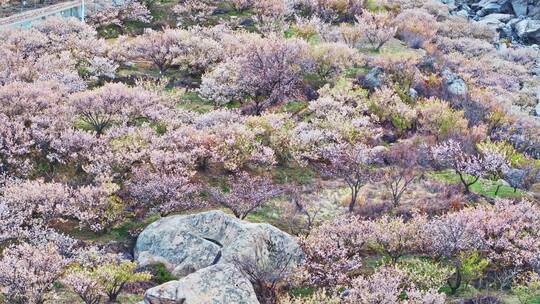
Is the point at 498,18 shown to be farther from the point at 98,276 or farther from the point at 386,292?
the point at 98,276

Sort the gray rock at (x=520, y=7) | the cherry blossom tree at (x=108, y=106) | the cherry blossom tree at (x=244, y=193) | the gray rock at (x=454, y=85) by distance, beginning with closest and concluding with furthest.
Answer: the cherry blossom tree at (x=244, y=193)
the cherry blossom tree at (x=108, y=106)
the gray rock at (x=454, y=85)
the gray rock at (x=520, y=7)

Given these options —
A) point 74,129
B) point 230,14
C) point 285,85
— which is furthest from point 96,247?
point 230,14

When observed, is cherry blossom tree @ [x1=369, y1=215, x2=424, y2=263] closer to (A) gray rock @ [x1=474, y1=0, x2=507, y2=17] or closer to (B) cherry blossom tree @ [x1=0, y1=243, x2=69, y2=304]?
(B) cherry blossom tree @ [x1=0, y1=243, x2=69, y2=304]

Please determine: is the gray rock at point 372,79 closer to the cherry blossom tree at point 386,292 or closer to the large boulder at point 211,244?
the large boulder at point 211,244

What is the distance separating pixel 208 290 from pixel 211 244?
4.03m

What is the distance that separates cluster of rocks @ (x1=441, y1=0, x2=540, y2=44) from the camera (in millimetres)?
66500

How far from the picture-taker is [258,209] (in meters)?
26.2

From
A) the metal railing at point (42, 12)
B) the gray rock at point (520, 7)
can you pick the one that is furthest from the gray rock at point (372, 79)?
the gray rock at point (520, 7)

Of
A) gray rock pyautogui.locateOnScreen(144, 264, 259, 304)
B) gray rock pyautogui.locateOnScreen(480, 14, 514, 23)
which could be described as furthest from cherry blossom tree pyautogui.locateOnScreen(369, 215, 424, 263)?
gray rock pyautogui.locateOnScreen(480, 14, 514, 23)

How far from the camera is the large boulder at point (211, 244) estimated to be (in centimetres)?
2039

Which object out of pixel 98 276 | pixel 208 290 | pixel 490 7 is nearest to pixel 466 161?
pixel 208 290

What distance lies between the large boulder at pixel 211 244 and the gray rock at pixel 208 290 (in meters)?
2.27

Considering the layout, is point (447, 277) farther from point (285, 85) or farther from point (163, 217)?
point (285, 85)

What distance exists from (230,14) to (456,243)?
3807 centimetres
